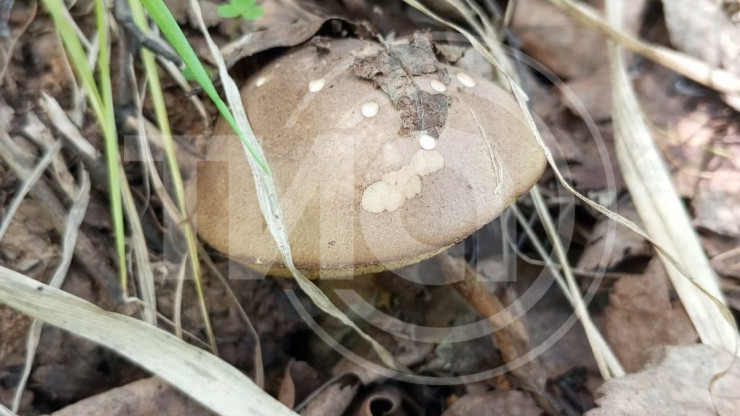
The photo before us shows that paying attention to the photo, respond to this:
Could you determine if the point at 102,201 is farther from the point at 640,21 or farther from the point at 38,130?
the point at 640,21

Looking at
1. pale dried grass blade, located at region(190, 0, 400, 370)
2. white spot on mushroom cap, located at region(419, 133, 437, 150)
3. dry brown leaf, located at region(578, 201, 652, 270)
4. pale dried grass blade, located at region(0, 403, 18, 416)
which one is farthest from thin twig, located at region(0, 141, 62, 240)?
dry brown leaf, located at region(578, 201, 652, 270)

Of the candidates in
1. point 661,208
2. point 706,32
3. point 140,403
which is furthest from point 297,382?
point 706,32

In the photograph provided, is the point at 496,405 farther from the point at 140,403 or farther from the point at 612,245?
the point at 140,403

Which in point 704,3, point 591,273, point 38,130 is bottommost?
point 591,273

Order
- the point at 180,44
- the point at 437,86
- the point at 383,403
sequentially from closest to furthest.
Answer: the point at 180,44
the point at 437,86
the point at 383,403

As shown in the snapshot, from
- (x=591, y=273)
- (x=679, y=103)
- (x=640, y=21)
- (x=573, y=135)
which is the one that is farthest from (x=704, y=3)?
(x=591, y=273)

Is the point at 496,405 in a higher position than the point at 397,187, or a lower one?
lower

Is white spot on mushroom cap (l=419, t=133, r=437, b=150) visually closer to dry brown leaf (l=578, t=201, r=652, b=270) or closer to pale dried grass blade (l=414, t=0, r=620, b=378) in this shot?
pale dried grass blade (l=414, t=0, r=620, b=378)
